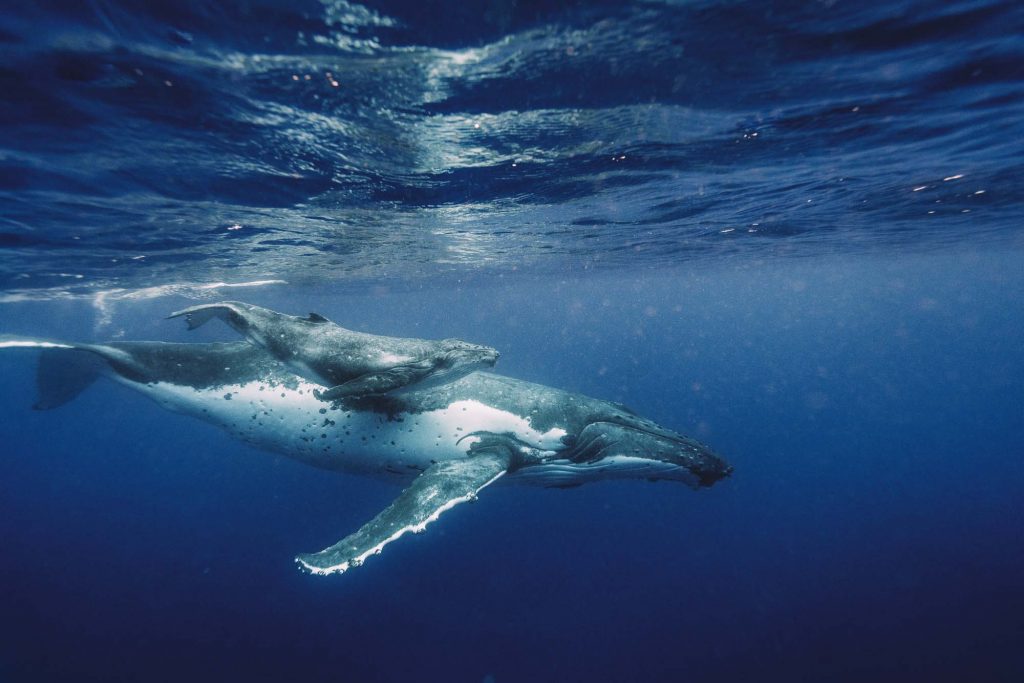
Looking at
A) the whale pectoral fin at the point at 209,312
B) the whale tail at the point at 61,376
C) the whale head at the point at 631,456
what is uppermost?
the whale pectoral fin at the point at 209,312

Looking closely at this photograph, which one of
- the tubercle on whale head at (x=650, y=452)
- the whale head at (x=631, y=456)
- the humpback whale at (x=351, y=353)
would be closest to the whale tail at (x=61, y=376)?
the humpback whale at (x=351, y=353)

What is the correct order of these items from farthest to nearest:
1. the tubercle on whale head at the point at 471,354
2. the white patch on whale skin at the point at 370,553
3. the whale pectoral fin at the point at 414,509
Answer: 1. the tubercle on whale head at the point at 471,354
2. the whale pectoral fin at the point at 414,509
3. the white patch on whale skin at the point at 370,553

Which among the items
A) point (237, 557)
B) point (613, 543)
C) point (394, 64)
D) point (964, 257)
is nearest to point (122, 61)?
point (394, 64)

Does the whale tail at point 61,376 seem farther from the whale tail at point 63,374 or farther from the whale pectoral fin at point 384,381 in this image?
the whale pectoral fin at point 384,381

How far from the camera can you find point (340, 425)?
7.41 metres

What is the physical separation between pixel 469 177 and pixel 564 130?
353cm

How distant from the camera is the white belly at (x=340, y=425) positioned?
24.2ft

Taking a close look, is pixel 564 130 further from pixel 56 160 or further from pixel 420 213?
pixel 56 160

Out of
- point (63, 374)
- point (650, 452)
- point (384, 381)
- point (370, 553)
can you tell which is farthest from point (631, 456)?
point (63, 374)

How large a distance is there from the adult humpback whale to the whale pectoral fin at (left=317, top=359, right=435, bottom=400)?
1.53 metres

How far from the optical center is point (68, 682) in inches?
458

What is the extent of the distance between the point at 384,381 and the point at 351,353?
2.65 ft

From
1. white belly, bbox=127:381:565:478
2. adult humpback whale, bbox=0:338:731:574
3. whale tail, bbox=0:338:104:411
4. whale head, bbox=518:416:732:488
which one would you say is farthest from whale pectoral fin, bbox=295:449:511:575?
whale tail, bbox=0:338:104:411

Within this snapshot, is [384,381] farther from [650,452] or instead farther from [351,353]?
[650,452]
